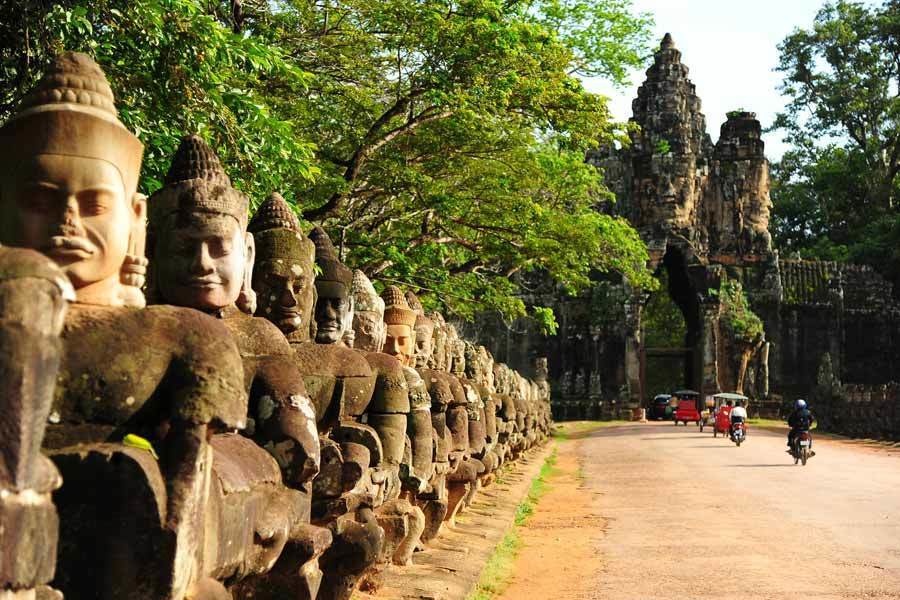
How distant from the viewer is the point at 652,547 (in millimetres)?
9758

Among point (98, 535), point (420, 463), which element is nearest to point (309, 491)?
point (98, 535)

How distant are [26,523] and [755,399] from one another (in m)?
42.1

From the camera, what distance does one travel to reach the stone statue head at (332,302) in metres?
6.17

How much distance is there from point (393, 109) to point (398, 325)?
7468 millimetres

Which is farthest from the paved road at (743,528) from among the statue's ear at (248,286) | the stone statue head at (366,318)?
the statue's ear at (248,286)

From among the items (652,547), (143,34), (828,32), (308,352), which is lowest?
(652,547)

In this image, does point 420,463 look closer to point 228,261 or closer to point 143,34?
point 228,261

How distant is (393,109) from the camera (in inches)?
599

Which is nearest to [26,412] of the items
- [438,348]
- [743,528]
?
[438,348]

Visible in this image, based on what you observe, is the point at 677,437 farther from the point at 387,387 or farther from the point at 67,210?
the point at 67,210

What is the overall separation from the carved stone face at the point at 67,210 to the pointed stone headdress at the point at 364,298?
4024 millimetres

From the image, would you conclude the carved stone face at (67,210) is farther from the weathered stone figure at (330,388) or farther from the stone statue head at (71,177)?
the weathered stone figure at (330,388)

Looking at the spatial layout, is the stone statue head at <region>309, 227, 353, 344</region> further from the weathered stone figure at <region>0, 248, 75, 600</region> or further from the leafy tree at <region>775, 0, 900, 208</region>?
the leafy tree at <region>775, 0, 900, 208</region>

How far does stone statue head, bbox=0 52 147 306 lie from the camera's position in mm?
3002
